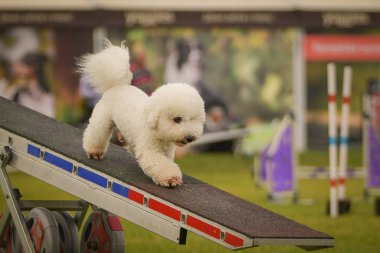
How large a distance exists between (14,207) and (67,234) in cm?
44

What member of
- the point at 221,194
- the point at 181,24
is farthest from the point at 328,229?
the point at 181,24

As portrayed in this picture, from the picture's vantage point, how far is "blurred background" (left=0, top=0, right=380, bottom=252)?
60.5 ft

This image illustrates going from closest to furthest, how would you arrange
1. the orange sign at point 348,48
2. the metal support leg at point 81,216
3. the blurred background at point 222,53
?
the metal support leg at point 81,216 < the blurred background at point 222,53 < the orange sign at point 348,48

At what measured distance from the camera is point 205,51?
19297mm

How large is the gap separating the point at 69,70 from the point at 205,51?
2.83 metres

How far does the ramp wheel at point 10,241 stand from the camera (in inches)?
241

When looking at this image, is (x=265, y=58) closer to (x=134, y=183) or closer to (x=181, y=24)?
(x=181, y=24)

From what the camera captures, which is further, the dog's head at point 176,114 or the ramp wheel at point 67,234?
the ramp wheel at point 67,234

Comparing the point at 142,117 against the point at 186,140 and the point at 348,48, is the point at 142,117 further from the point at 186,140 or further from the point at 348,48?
the point at 348,48

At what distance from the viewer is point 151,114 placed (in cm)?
544

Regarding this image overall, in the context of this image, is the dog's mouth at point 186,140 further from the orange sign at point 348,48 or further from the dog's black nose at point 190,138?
the orange sign at point 348,48

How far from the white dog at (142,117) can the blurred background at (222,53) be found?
37.2 ft

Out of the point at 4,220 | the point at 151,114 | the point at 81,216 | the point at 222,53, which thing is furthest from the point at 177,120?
the point at 222,53

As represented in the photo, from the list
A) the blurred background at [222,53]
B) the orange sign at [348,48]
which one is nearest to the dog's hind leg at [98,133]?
the blurred background at [222,53]
